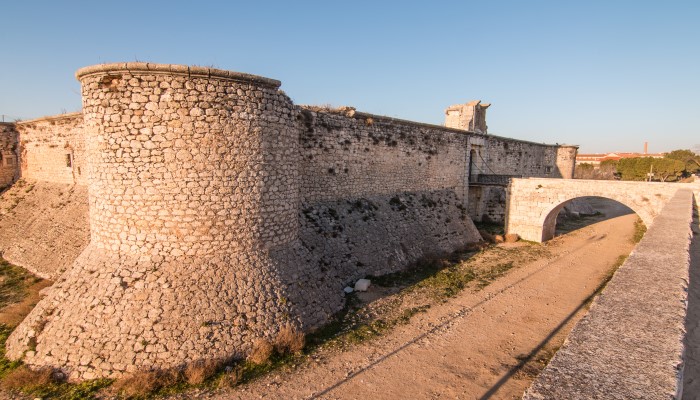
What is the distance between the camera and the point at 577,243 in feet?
63.6

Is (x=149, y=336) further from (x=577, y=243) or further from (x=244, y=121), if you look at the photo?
(x=577, y=243)

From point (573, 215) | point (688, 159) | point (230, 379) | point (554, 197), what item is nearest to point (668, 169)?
point (688, 159)

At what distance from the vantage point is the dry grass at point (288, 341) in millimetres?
7984

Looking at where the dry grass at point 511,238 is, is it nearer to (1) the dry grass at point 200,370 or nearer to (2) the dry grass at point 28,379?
(1) the dry grass at point 200,370

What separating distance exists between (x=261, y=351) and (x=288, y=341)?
2.20 ft

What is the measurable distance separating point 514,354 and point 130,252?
9.14 m

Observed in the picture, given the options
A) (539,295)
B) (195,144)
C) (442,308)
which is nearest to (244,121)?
(195,144)

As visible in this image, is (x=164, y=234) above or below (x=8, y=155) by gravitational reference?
below

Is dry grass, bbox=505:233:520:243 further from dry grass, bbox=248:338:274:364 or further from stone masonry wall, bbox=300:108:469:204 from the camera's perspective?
dry grass, bbox=248:338:274:364

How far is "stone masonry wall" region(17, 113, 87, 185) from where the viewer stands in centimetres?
1574

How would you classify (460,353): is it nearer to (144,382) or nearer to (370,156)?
(144,382)

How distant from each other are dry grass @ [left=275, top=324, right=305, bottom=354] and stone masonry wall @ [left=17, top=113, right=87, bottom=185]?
12.9 meters

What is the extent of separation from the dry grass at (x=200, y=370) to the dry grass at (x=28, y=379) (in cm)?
254

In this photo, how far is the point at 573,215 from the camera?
94.2ft
